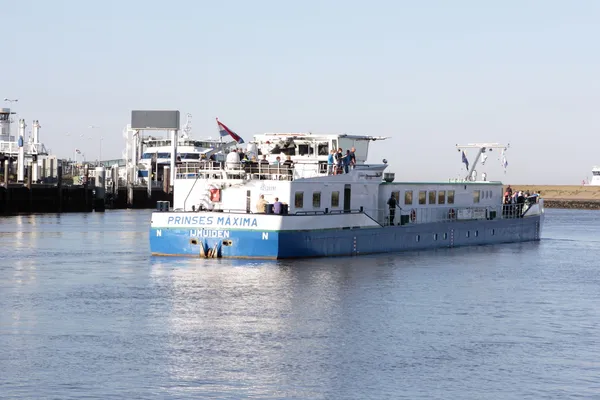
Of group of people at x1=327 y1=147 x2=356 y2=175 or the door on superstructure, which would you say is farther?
the door on superstructure

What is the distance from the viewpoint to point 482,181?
2398 inches

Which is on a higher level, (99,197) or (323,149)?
(323,149)

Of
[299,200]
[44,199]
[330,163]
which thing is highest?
[330,163]

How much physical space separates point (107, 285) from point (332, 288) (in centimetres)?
702

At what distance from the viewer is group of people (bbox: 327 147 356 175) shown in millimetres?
43459

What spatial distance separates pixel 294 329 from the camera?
84.5 feet

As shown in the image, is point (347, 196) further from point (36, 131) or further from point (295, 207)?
point (36, 131)

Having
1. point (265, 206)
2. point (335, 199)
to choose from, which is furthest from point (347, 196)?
point (265, 206)

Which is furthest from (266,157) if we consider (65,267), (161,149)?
(161,149)

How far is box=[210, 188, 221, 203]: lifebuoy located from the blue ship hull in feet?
5.40

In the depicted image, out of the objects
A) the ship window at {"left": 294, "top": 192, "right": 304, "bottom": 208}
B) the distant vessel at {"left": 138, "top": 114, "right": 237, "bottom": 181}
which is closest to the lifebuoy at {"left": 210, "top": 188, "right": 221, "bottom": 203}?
the ship window at {"left": 294, "top": 192, "right": 304, "bottom": 208}

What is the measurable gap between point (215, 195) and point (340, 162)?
5.64 meters

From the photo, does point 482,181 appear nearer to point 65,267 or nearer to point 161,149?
point 65,267

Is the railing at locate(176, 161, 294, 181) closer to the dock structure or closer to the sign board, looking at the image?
the dock structure
